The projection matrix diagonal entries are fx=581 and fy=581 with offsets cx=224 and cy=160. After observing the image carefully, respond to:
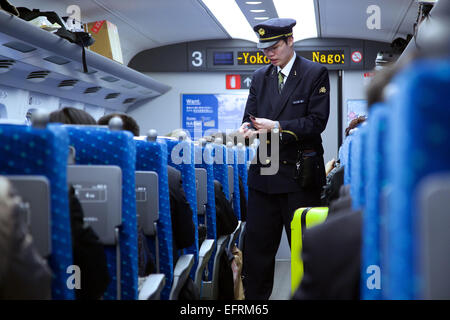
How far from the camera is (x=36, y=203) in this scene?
144 centimetres

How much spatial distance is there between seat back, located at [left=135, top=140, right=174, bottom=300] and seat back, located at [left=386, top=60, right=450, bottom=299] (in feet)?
6.05

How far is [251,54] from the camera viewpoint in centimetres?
990

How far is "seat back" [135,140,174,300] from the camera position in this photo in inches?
102

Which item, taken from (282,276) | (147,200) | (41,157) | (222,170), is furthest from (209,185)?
(41,157)

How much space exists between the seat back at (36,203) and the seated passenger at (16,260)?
0.19 meters

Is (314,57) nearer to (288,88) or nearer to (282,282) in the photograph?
(282,282)

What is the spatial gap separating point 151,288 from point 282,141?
1359 mm

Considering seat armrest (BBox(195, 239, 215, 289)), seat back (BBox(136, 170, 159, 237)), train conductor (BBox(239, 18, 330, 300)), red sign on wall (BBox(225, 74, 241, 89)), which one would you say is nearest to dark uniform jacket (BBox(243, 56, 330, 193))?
train conductor (BBox(239, 18, 330, 300))

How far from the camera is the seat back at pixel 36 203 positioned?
4.68 feet
